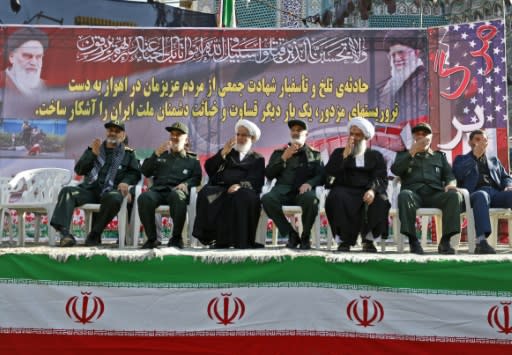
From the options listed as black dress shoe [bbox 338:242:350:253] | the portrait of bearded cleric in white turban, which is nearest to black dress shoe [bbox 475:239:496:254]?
black dress shoe [bbox 338:242:350:253]

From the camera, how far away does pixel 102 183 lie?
186 inches

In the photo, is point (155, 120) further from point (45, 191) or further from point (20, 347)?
point (20, 347)

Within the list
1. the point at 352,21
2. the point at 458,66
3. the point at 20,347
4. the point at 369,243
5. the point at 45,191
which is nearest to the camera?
the point at 20,347

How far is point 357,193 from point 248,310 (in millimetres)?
1352

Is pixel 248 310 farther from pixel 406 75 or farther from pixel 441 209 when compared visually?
pixel 406 75

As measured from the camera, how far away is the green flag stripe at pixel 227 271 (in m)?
3.34

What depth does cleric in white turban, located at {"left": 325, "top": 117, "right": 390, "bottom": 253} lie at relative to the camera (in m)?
4.15

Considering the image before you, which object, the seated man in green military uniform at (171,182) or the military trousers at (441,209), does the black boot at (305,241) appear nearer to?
the military trousers at (441,209)

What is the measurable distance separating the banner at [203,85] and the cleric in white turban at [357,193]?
1.92 metres

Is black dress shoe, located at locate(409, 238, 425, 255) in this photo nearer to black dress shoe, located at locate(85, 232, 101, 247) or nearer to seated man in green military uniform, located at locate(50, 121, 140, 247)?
seated man in green military uniform, located at locate(50, 121, 140, 247)

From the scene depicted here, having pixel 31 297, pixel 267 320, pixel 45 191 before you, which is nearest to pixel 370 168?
pixel 267 320

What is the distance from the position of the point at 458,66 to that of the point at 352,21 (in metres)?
6.75

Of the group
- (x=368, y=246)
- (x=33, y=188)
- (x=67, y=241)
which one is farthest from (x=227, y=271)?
(x=33, y=188)

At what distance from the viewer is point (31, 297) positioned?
3.37 meters
